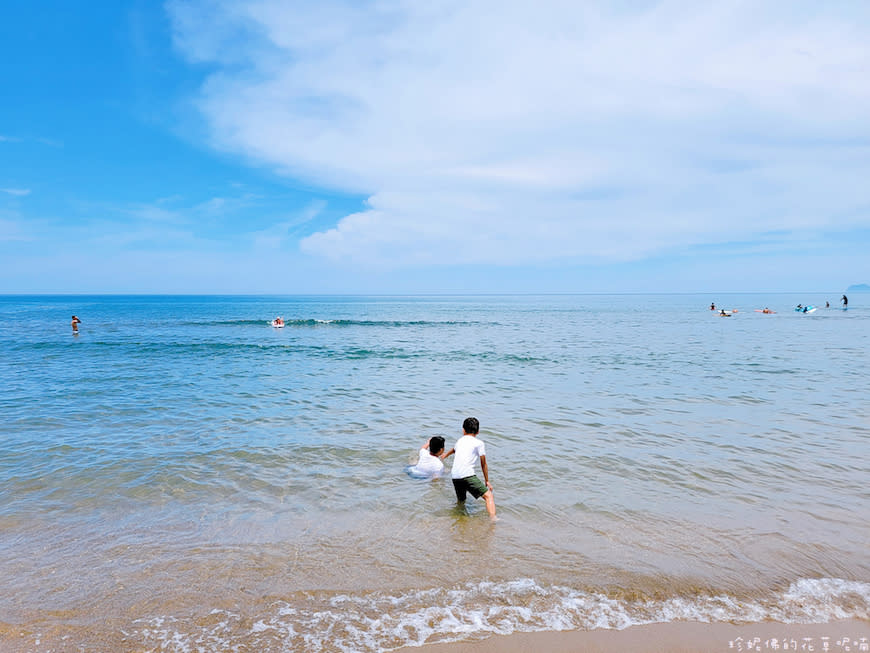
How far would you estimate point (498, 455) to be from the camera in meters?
10.9

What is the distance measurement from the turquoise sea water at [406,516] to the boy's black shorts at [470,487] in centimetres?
27

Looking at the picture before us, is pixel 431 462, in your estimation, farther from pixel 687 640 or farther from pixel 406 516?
pixel 687 640

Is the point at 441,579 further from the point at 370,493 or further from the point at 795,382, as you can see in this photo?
the point at 795,382

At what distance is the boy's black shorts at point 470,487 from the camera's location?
316 inches

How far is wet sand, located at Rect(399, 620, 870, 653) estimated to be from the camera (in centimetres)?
486

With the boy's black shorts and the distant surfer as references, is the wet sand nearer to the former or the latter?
the boy's black shorts

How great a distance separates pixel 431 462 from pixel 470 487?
151cm

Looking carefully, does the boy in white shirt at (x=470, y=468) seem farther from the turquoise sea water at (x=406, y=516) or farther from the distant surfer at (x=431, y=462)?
the distant surfer at (x=431, y=462)

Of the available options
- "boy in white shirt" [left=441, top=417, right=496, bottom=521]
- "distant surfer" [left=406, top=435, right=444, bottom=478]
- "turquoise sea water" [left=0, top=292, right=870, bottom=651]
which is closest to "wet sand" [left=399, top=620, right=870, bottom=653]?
"turquoise sea water" [left=0, top=292, right=870, bottom=651]

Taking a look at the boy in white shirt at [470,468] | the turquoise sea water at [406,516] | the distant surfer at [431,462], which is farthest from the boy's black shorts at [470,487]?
the distant surfer at [431,462]

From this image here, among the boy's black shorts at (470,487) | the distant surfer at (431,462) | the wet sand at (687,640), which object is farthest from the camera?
the distant surfer at (431,462)

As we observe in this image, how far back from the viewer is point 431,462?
9.45m

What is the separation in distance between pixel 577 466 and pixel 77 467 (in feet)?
33.9

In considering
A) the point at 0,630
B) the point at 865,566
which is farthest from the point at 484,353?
the point at 0,630
